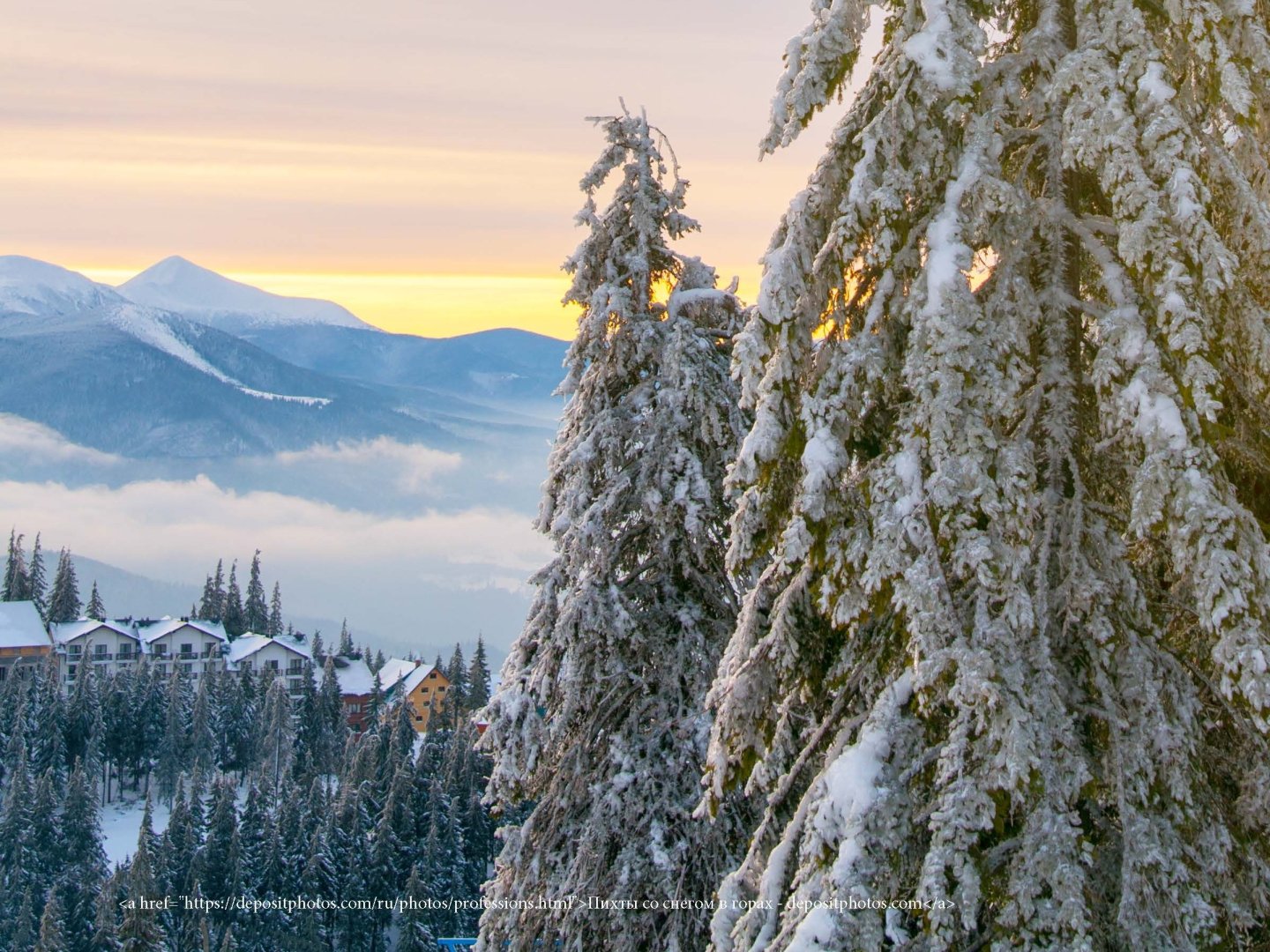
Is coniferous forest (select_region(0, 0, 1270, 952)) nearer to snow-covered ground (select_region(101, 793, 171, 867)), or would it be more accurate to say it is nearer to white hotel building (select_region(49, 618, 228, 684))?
snow-covered ground (select_region(101, 793, 171, 867))

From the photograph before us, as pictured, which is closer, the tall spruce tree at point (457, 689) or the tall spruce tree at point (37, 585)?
the tall spruce tree at point (457, 689)

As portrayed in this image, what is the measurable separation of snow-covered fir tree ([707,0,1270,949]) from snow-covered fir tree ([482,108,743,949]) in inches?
225

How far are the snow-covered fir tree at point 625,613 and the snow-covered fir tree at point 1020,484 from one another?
18.7ft

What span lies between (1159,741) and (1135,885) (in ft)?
2.52

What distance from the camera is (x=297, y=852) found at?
211 feet

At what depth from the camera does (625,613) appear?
13.6 metres

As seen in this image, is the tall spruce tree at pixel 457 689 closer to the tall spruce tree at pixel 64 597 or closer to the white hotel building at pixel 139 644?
the white hotel building at pixel 139 644

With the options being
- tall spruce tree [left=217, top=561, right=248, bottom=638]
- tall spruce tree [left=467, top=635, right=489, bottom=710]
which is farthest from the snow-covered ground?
tall spruce tree [left=217, top=561, right=248, bottom=638]

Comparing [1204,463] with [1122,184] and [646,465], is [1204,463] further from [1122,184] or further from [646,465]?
[646,465]

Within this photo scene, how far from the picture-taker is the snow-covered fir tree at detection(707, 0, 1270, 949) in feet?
20.7

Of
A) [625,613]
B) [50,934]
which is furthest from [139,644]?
[625,613]

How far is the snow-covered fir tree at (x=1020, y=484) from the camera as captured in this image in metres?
6.31

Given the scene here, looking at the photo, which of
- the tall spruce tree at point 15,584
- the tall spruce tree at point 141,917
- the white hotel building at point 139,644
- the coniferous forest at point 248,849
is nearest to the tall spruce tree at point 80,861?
the coniferous forest at point 248,849

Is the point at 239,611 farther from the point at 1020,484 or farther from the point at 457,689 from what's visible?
the point at 1020,484
